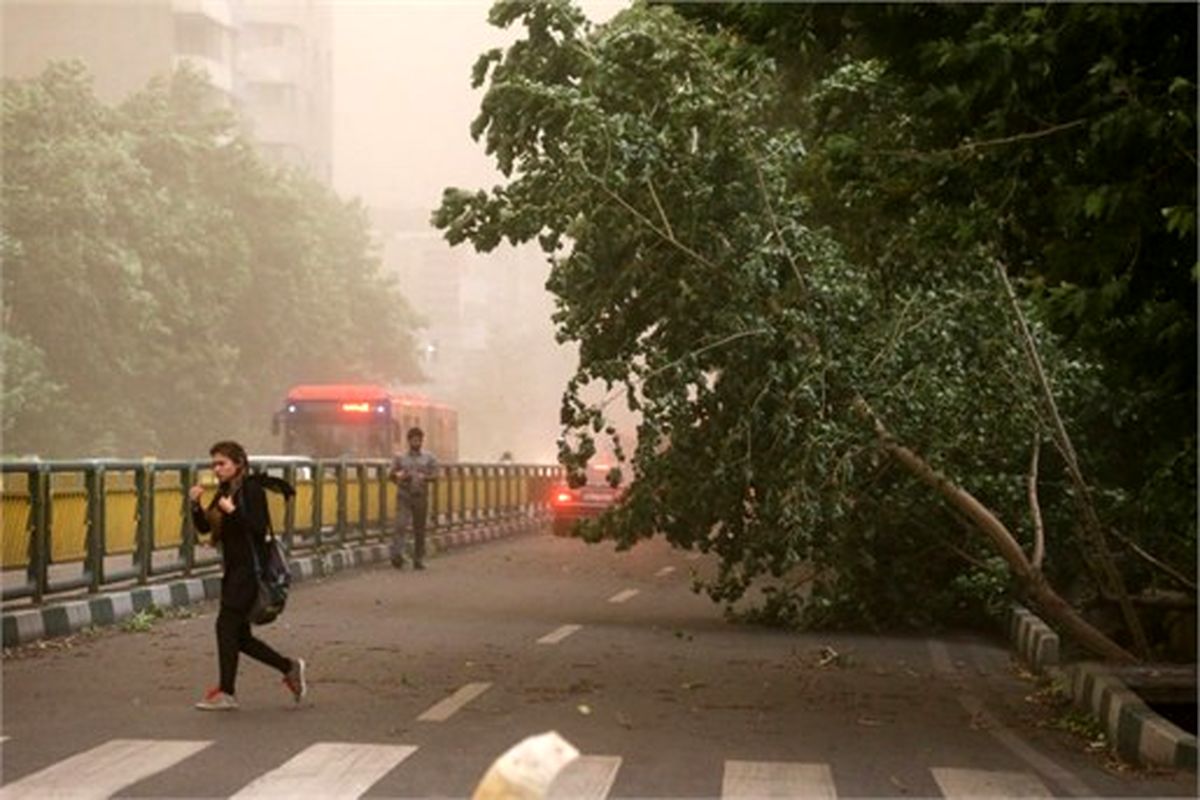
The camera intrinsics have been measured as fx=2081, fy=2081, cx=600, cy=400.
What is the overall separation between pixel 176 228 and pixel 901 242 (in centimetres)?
4506

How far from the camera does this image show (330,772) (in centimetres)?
990

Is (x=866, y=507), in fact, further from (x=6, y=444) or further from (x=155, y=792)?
(x=6, y=444)

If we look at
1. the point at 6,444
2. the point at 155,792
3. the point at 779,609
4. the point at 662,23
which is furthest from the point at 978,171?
the point at 6,444

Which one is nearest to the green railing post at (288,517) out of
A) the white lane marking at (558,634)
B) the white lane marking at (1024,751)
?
the white lane marking at (558,634)

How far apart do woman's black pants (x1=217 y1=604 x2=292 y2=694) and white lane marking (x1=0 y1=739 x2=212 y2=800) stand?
4.59 feet

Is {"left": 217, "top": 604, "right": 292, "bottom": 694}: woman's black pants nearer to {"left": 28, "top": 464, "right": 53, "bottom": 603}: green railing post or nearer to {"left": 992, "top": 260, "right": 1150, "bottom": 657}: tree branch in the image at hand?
{"left": 28, "top": 464, "right": 53, "bottom": 603}: green railing post

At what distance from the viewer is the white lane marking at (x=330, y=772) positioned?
9273mm

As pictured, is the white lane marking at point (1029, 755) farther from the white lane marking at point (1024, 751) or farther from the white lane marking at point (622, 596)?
the white lane marking at point (622, 596)

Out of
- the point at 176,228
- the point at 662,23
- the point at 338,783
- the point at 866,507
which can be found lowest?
the point at 338,783

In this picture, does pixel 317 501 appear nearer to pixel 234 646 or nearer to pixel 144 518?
pixel 144 518

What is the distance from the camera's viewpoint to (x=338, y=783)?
31.4 feet

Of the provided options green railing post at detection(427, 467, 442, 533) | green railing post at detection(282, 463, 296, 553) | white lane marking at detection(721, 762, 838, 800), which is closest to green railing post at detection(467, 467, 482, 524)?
green railing post at detection(427, 467, 442, 533)

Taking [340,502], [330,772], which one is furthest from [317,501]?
[330,772]

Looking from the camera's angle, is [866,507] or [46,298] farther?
[46,298]
